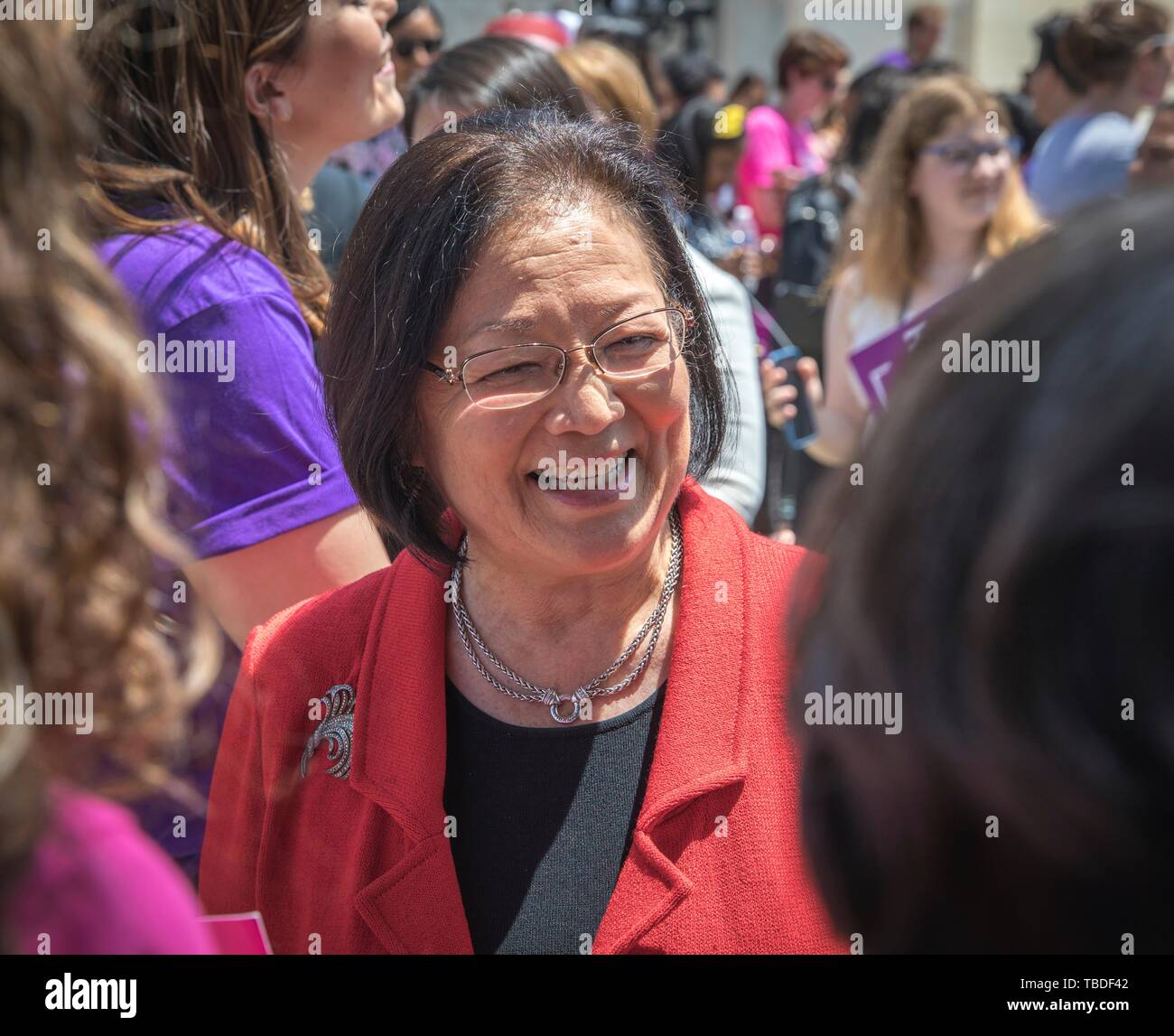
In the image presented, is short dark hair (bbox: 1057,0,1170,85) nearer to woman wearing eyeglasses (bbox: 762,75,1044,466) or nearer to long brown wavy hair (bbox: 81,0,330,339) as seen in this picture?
woman wearing eyeglasses (bbox: 762,75,1044,466)

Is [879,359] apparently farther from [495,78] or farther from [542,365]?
[542,365]

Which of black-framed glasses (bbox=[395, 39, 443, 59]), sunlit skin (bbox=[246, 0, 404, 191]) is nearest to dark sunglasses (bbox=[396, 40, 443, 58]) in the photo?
black-framed glasses (bbox=[395, 39, 443, 59])

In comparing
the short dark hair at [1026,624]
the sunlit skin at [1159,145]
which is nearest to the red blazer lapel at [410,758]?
the short dark hair at [1026,624]

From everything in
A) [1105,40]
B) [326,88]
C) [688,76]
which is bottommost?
[326,88]

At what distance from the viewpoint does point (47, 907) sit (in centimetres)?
83

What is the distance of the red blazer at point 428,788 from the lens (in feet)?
5.61

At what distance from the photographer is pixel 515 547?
1981 mm

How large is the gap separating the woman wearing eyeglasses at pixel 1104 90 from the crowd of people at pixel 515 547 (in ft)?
Result: 4.47

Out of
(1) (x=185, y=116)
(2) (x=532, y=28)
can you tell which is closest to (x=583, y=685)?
(1) (x=185, y=116)

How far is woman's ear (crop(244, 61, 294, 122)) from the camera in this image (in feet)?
7.43

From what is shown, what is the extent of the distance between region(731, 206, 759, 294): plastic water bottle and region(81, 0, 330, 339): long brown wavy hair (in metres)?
3.71

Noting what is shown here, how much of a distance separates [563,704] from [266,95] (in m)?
1.24

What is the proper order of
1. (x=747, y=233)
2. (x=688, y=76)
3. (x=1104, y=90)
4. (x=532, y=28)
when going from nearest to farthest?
(x=1104, y=90)
(x=532, y=28)
(x=747, y=233)
(x=688, y=76)

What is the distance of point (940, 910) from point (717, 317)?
7.41ft
